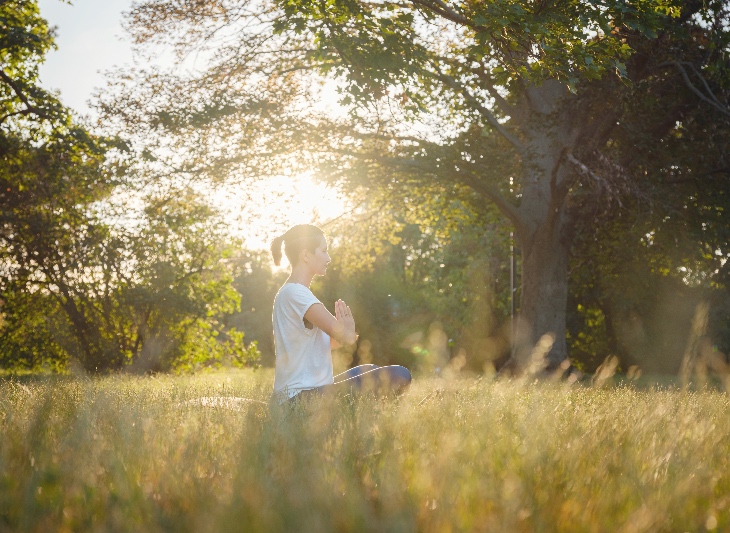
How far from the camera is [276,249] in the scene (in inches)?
280

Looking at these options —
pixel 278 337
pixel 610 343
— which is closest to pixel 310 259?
pixel 278 337

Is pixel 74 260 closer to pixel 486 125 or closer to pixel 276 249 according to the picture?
pixel 486 125

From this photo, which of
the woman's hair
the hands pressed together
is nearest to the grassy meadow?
the hands pressed together

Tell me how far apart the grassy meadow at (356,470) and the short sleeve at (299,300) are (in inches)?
56.5

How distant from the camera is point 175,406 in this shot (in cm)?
547

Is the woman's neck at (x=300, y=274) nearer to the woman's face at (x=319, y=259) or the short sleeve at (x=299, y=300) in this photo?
the woman's face at (x=319, y=259)

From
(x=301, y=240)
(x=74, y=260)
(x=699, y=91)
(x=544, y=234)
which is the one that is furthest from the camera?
(x=74, y=260)

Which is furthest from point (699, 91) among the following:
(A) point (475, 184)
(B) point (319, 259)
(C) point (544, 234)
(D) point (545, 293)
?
(B) point (319, 259)

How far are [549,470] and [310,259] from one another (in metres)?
3.76

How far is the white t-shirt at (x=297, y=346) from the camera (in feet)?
21.3

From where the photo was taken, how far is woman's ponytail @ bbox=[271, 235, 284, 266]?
7.09 m

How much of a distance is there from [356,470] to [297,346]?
324cm

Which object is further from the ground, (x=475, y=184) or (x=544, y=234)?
(x=475, y=184)

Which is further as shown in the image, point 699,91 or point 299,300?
point 699,91
